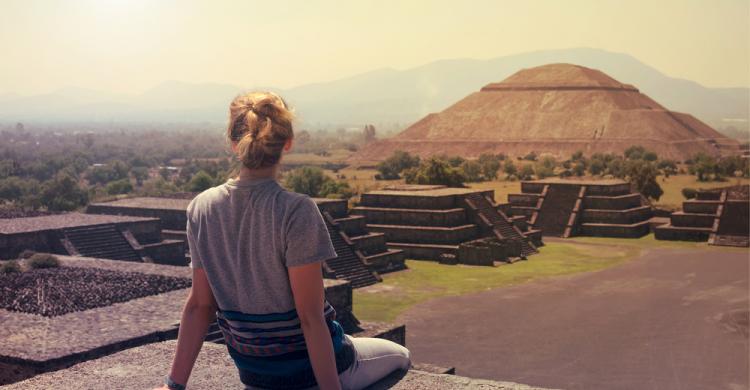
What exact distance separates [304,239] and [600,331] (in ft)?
68.9

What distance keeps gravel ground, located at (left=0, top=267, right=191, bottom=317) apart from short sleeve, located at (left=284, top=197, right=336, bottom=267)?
14.5m

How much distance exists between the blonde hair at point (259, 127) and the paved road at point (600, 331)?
49.4 feet

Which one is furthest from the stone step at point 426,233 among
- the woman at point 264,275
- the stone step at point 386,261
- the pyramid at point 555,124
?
the pyramid at point 555,124

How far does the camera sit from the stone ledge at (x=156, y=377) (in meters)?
5.05

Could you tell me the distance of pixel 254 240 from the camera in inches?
178

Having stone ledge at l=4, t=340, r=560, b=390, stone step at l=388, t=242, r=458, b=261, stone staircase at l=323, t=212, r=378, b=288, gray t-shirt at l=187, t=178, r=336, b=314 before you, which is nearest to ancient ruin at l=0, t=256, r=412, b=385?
stone ledge at l=4, t=340, r=560, b=390

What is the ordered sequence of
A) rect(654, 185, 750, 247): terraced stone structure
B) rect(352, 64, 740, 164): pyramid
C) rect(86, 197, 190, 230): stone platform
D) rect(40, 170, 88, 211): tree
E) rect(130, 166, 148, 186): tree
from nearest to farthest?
rect(86, 197, 190, 230): stone platform < rect(654, 185, 750, 247): terraced stone structure < rect(40, 170, 88, 211): tree < rect(130, 166, 148, 186): tree < rect(352, 64, 740, 164): pyramid

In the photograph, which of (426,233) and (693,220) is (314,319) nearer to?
(426,233)

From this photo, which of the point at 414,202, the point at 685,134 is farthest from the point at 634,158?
the point at 414,202

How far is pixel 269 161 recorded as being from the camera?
4.56 meters

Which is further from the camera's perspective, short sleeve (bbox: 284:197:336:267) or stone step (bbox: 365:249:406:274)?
stone step (bbox: 365:249:406:274)

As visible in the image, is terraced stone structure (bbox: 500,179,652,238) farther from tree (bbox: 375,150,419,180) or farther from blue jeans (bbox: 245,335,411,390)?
blue jeans (bbox: 245,335,411,390)

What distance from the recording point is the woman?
4359 mm

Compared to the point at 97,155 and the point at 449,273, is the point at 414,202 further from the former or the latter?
the point at 97,155
